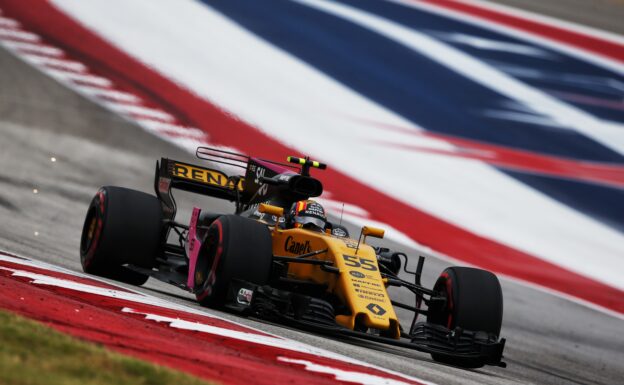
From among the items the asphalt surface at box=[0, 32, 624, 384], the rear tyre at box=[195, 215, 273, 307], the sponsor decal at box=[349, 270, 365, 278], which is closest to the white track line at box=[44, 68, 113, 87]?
the asphalt surface at box=[0, 32, 624, 384]

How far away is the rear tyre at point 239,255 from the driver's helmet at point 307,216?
963 millimetres

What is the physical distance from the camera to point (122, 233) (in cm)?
1045

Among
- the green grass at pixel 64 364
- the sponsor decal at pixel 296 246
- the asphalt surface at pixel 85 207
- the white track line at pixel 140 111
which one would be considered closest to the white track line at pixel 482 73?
the white track line at pixel 140 111

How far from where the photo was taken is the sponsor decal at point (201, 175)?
11523mm

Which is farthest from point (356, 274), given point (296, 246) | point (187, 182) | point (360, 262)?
point (187, 182)

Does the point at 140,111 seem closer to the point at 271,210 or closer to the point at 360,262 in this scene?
the point at 271,210

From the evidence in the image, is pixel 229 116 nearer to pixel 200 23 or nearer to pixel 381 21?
pixel 200 23

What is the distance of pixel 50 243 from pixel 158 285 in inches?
55.5

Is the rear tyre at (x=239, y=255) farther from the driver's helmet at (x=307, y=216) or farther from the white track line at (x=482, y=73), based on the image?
the white track line at (x=482, y=73)

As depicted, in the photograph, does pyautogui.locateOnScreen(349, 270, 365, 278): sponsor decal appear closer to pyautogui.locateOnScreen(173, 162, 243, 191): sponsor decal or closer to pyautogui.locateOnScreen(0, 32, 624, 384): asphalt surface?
pyautogui.locateOnScreen(0, 32, 624, 384): asphalt surface

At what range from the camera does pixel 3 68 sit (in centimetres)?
1845

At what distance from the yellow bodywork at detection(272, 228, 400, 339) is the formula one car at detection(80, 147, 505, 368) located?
0.01 m

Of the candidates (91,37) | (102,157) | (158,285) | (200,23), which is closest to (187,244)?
(158,285)

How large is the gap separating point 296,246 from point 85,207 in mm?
5452
